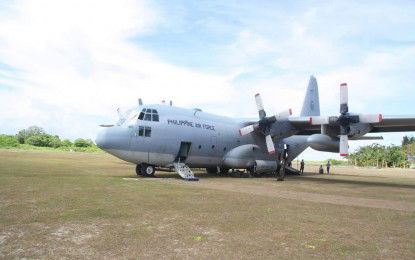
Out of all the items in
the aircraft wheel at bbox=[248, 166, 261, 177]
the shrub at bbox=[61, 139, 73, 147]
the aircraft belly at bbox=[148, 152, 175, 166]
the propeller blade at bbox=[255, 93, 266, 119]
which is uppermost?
the propeller blade at bbox=[255, 93, 266, 119]

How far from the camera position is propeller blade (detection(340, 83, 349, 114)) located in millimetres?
21438

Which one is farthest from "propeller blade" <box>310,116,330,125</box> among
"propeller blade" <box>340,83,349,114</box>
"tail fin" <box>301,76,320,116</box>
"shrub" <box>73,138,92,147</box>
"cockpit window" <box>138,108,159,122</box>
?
"shrub" <box>73,138,92,147</box>

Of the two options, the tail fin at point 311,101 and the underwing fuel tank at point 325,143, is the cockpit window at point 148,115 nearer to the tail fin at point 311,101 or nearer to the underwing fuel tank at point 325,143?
the underwing fuel tank at point 325,143

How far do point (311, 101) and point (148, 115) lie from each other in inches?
696

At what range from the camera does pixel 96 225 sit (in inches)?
293

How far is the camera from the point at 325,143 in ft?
79.7

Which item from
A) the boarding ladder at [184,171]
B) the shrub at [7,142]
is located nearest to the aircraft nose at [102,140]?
the boarding ladder at [184,171]

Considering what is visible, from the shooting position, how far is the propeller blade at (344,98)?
21438mm

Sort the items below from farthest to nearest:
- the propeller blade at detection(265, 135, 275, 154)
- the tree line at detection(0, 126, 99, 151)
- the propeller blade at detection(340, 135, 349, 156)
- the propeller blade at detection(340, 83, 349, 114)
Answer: the tree line at detection(0, 126, 99, 151) → the propeller blade at detection(265, 135, 275, 154) → the propeller blade at detection(340, 83, 349, 114) → the propeller blade at detection(340, 135, 349, 156)

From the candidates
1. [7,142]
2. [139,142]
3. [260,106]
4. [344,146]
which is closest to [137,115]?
[139,142]

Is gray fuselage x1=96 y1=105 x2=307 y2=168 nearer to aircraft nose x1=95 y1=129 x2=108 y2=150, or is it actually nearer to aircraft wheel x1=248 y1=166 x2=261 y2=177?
aircraft nose x1=95 y1=129 x2=108 y2=150

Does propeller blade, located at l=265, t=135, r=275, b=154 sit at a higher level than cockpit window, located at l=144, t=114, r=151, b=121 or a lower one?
lower

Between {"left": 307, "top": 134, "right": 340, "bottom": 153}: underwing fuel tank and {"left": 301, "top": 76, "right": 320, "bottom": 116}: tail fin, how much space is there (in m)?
7.35

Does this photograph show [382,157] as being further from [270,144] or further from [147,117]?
[147,117]
